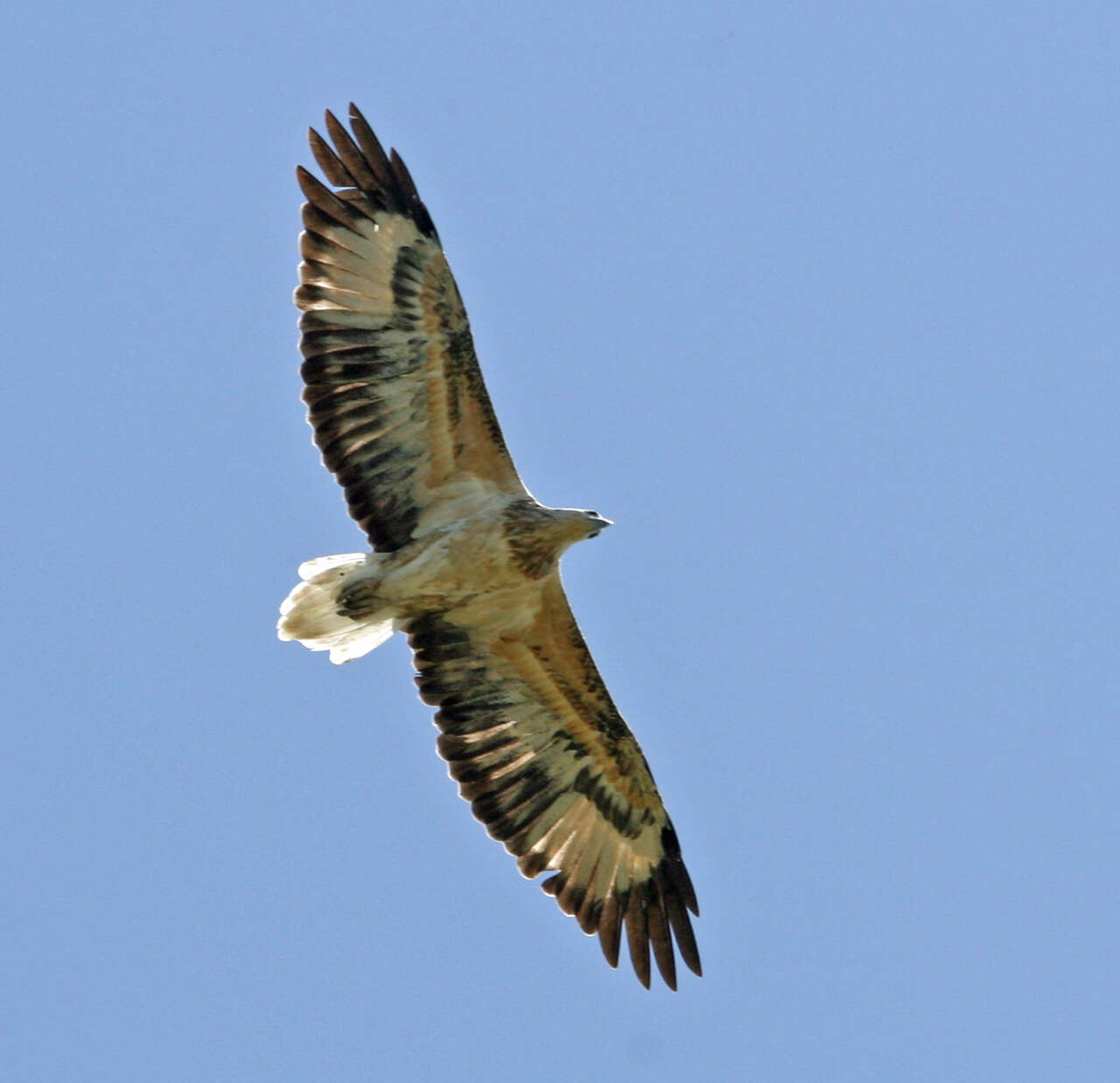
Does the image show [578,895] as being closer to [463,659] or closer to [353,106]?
[463,659]

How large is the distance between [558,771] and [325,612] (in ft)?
7.20

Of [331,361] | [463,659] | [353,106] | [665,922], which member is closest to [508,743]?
[463,659]

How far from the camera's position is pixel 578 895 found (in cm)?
1556

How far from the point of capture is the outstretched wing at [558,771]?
15453mm

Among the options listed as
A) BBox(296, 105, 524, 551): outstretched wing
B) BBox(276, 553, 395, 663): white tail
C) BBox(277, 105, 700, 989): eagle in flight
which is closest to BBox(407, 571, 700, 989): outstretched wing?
BBox(277, 105, 700, 989): eagle in flight

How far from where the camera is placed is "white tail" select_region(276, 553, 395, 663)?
1478 cm

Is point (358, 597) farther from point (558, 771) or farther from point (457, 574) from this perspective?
point (558, 771)

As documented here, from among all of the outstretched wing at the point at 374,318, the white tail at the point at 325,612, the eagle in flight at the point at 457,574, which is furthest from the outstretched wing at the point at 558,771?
the outstretched wing at the point at 374,318

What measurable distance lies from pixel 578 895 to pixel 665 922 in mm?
665

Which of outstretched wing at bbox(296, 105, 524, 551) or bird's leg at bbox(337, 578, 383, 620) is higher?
outstretched wing at bbox(296, 105, 524, 551)

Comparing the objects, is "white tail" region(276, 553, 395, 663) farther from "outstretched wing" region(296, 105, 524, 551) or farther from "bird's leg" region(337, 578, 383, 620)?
"outstretched wing" region(296, 105, 524, 551)

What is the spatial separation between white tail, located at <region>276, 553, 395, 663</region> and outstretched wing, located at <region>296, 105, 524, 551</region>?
67 centimetres

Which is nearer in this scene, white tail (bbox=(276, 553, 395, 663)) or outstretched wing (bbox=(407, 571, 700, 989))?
white tail (bbox=(276, 553, 395, 663))

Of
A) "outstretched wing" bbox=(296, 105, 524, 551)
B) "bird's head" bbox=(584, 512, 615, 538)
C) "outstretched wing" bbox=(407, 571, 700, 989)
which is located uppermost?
"outstretched wing" bbox=(296, 105, 524, 551)
